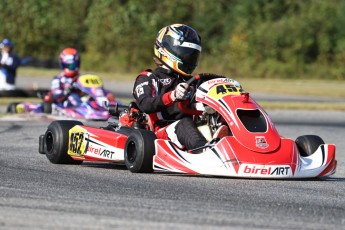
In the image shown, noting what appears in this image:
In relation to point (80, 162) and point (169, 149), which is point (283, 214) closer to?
point (169, 149)

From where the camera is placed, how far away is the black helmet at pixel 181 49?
9047 millimetres

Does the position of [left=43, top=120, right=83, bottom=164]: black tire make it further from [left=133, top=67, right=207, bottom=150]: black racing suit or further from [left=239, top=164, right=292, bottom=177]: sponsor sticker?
[left=239, top=164, right=292, bottom=177]: sponsor sticker

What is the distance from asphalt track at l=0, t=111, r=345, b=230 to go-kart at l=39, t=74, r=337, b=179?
11cm

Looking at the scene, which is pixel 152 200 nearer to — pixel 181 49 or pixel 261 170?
pixel 261 170

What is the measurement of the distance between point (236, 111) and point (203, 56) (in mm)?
31730

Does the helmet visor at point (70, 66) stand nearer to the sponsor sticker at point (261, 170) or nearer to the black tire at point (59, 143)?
the black tire at point (59, 143)

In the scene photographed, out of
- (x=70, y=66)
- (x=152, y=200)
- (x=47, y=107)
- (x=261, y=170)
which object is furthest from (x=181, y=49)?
(x=47, y=107)

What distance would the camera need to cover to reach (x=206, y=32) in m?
44.1

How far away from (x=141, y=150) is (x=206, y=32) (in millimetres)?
36249

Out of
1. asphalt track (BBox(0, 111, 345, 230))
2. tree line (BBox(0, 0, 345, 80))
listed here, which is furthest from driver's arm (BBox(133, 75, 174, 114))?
tree line (BBox(0, 0, 345, 80))

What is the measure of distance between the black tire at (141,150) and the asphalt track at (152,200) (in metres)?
0.11

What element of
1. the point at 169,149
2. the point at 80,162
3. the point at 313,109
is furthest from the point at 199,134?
the point at 313,109

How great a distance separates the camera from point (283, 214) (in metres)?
5.96

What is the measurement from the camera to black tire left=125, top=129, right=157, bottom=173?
809cm
